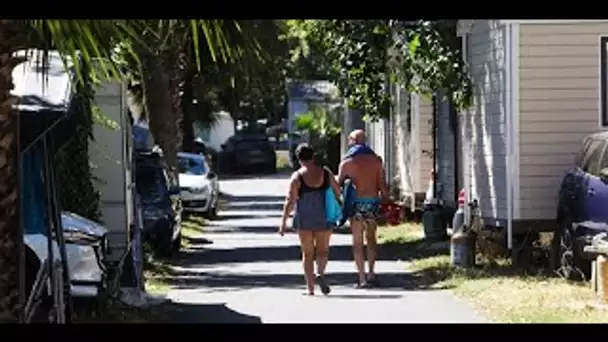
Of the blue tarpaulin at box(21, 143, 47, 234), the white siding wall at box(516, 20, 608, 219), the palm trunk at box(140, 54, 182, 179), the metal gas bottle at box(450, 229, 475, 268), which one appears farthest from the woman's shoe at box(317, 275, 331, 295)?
the palm trunk at box(140, 54, 182, 179)

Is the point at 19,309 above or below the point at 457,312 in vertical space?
above

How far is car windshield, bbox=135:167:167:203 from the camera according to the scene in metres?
21.0

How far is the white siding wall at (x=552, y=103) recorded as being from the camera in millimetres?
17156

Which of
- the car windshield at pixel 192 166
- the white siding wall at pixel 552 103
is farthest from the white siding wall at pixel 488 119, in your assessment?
the car windshield at pixel 192 166

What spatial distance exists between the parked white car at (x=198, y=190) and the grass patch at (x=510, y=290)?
11.2 m

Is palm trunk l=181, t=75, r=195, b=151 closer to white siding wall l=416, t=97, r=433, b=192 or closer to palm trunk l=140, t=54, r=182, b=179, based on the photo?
palm trunk l=140, t=54, r=182, b=179

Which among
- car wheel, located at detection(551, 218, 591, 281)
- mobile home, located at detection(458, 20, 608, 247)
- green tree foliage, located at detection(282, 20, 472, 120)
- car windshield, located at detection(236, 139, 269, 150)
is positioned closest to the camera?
car wheel, located at detection(551, 218, 591, 281)

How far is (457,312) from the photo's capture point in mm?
13766

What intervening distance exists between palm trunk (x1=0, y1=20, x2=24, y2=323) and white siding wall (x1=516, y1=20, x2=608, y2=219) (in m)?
9.56

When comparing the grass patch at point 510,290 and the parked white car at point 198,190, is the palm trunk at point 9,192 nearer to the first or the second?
the grass patch at point 510,290

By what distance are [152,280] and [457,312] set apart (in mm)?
5247
